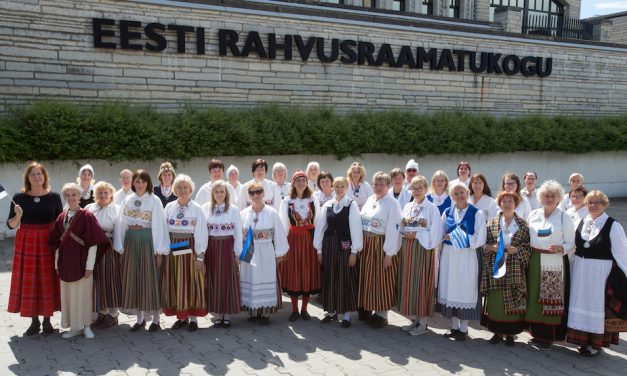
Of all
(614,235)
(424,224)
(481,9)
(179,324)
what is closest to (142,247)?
(179,324)

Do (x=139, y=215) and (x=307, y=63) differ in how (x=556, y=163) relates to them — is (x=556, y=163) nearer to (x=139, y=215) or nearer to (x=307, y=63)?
(x=307, y=63)

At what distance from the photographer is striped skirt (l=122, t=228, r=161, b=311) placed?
561 centimetres

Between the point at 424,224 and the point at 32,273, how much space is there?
401 cm

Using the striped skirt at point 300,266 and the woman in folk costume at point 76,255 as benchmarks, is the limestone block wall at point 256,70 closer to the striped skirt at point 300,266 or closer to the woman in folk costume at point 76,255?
the woman in folk costume at point 76,255

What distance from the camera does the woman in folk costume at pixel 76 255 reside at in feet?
17.6

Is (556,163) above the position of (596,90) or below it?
below

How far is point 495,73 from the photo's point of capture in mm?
15508

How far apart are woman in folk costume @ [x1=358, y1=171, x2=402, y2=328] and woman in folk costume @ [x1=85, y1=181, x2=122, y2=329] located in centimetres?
258

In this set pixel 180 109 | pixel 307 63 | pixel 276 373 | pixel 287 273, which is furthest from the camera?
pixel 307 63

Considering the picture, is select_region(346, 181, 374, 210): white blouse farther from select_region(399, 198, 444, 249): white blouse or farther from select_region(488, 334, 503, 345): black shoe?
select_region(488, 334, 503, 345): black shoe

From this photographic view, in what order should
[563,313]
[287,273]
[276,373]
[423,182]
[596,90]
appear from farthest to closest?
[596,90]
[287,273]
[423,182]
[563,313]
[276,373]

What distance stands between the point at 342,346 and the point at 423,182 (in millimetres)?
1871

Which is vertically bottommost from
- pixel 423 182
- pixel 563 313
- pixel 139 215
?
pixel 563 313

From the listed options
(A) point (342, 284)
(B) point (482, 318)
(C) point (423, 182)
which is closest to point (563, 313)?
(B) point (482, 318)
